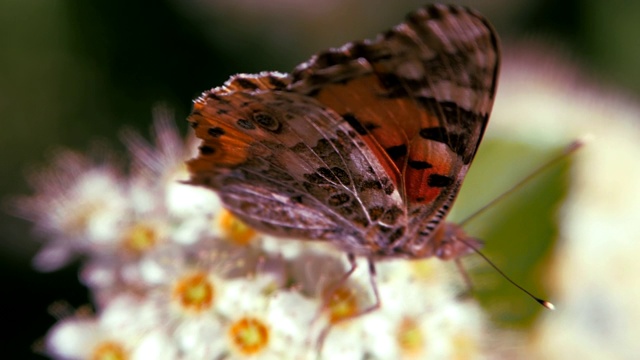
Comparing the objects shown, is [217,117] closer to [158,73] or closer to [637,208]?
[158,73]

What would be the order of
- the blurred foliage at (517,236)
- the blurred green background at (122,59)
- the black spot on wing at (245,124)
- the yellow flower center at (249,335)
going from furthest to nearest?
1. the blurred green background at (122,59)
2. the blurred foliage at (517,236)
3. the yellow flower center at (249,335)
4. the black spot on wing at (245,124)

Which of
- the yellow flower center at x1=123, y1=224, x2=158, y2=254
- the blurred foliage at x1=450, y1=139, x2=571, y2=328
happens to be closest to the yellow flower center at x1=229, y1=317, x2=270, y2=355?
the yellow flower center at x1=123, y1=224, x2=158, y2=254

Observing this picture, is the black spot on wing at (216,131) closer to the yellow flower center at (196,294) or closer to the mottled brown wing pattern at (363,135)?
the mottled brown wing pattern at (363,135)

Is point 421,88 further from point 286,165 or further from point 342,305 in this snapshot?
point 342,305

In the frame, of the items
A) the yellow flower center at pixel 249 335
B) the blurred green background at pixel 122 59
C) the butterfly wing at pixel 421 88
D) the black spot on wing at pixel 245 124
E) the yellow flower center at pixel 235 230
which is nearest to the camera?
the butterfly wing at pixel 421 88

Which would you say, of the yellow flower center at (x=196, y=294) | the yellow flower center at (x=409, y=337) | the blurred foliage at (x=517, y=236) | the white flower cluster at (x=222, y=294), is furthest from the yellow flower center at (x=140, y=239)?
the blurred foliage at (x=517, y=236)

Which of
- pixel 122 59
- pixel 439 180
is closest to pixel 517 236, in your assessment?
pixel 439 180

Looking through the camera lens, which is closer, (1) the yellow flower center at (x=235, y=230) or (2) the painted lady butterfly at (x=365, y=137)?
(2) the painted lady butterfly at (x=365, y=137)
